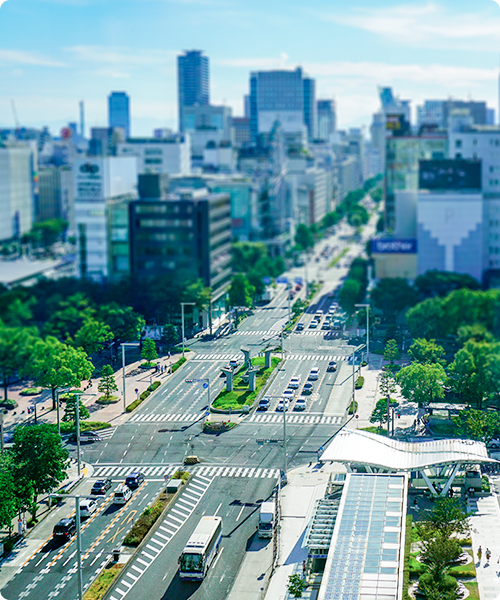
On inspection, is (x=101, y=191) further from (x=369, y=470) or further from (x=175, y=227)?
(x=369, y=470)

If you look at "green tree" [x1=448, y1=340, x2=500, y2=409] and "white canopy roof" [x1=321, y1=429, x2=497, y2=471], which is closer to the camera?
"white canopy roof" [x1=321, y1=429, x2=497, y2=471]

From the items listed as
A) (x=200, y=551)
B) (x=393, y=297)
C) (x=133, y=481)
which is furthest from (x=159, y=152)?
(x=200, y=551)

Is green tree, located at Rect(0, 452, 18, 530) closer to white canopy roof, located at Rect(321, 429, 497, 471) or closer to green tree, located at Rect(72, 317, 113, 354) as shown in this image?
green tree, located at Rect(72, 317, 113, 354)

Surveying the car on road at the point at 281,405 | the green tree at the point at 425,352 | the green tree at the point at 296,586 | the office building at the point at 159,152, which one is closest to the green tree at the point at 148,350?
the car on road at the point at 281,405

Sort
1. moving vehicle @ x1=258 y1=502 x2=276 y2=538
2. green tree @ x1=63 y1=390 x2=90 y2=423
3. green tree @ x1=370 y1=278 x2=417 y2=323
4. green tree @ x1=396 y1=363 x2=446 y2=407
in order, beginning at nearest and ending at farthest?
moving vehicle @ x1=258 y1=502 x2=276 y2=538 → green tree @ x1=63 y1=390 x2=90 y2=423 → green tree @ x1=396 y1=363 x2=446 y2=407 → green tree @ x1=370 y1=278 x2=417 y2=323

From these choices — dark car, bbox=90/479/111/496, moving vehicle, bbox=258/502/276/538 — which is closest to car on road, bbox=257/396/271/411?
dark car, bbox=90/479/111/496

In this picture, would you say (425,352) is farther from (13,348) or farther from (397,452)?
(13,348)
